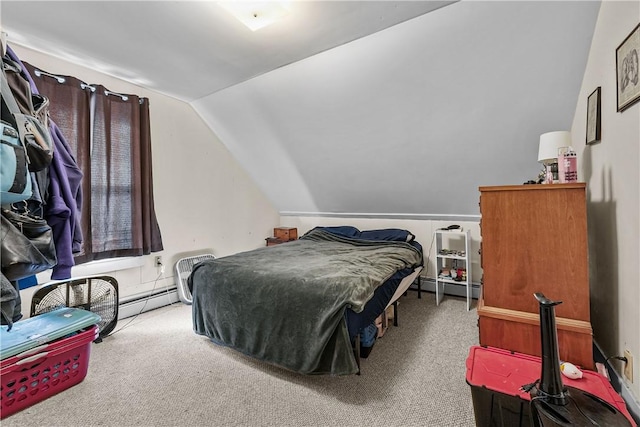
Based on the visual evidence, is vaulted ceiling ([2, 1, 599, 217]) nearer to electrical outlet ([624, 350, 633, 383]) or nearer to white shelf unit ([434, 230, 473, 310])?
white shelf unit ([434, 230, 473, 310])

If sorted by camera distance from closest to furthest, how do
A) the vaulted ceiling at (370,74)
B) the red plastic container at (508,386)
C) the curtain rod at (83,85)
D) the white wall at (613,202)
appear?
the red plastic container at (508,386)
the white wall at (613,202)
the vaulted ceiling at (370,74)
the curtain rod at (83,85)

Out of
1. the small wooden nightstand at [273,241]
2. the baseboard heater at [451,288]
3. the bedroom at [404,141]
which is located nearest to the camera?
the bedroom at [404,141]

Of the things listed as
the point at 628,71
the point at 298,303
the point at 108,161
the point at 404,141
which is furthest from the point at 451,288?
the point at 108,161

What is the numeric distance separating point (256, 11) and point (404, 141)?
70.4 inches

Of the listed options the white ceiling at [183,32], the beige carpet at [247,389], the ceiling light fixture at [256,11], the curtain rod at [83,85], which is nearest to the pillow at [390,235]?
the beige carpet at [247,389]

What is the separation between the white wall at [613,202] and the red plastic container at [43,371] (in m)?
2.92

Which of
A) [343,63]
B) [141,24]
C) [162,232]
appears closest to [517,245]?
[343,63]

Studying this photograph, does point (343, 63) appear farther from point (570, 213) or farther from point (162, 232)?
point (162, 232)

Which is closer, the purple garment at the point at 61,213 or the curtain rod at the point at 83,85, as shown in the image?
the purple garment at the point at 61,213

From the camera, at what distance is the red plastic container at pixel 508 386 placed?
118 centimetres

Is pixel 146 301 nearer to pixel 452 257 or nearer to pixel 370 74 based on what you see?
pixel 370 74

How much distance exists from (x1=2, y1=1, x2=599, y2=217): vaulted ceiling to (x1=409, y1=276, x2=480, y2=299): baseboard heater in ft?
2.76

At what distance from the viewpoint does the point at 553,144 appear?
5.91 ft

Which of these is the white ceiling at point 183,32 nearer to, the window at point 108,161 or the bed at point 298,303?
the window at point 108,161
